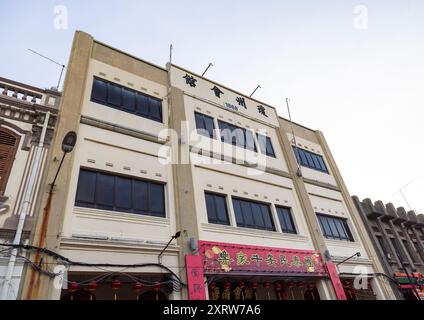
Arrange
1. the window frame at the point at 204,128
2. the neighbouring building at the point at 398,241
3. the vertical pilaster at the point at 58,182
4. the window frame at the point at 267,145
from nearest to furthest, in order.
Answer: the vertical pilaster at the point at 58,182, the window frame at the point at 204,128, the window frame at the point at 267,145, the neighbouring building at the point at 398,241

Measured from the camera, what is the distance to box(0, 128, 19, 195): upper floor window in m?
7.76

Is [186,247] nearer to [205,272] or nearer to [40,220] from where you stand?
[205,272]

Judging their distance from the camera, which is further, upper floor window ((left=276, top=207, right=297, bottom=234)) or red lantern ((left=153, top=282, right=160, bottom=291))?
upper floor window ((left=276, top=207, right=297, bottom=234))

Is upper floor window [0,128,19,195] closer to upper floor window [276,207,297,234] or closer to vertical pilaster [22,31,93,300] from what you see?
vertical pilaster [22,31,93,300]

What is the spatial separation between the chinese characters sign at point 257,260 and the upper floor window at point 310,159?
6574 mm

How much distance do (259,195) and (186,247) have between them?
A: 5222 millimetres

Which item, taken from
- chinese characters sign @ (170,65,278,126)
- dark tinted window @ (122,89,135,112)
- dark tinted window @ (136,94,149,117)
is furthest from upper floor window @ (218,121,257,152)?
dark tinted window @ (122,89,135,112)

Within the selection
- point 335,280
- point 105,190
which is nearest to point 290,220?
point 335,280

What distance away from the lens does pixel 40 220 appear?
24.3ft

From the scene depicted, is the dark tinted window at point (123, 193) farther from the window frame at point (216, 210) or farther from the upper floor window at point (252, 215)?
the upper floor window at point (252, 215)

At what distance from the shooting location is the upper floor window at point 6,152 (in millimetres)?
7762

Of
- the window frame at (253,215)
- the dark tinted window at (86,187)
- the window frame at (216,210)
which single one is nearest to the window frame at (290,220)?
the window frame at (253,215)

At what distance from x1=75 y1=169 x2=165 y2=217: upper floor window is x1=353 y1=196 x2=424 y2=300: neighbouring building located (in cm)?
1415
